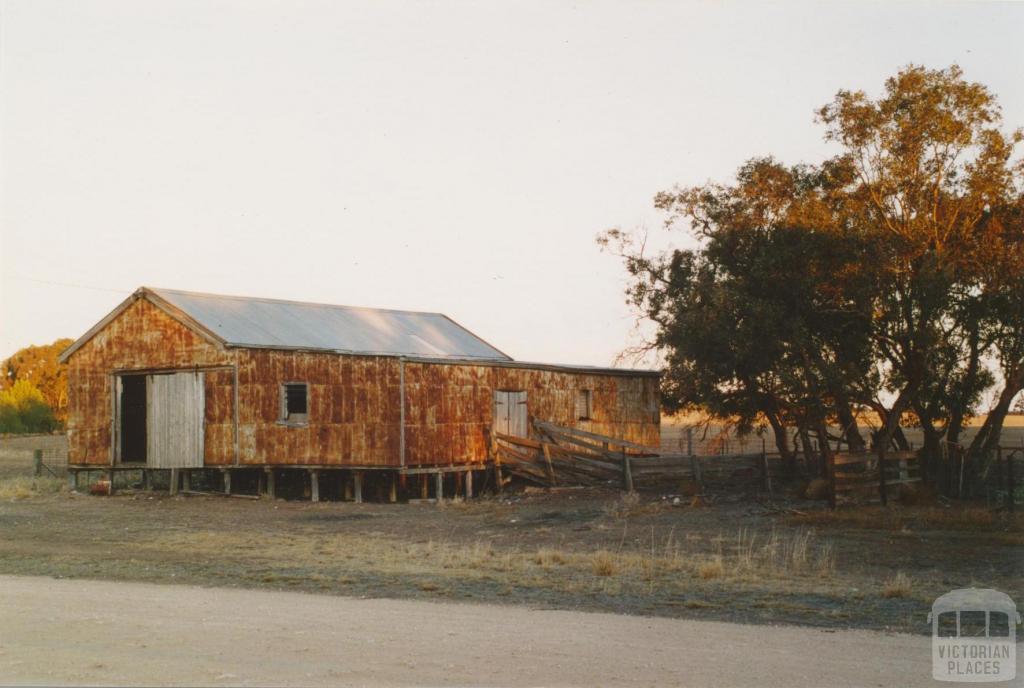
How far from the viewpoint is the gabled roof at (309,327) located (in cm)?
3303

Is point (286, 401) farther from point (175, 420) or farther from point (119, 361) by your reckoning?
point (119, 361)

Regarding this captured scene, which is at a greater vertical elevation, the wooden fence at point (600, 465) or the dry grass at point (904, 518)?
the wooden fence at point (600, 465)

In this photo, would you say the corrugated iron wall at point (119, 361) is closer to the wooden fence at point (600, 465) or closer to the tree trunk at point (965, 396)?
the wooden fence at point (600, 465)

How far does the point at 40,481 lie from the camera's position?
37.0 m

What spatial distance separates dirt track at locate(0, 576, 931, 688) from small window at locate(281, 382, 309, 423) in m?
18.7

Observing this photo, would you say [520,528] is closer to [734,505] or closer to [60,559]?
[734,505]

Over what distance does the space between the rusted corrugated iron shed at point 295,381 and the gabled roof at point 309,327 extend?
0.07 metres

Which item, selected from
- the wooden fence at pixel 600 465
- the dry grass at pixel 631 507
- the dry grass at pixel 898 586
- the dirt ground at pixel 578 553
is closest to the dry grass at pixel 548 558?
the dirt ground at pixel 578 553

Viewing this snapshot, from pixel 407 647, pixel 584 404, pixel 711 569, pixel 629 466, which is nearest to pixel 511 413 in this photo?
pixel 584 404

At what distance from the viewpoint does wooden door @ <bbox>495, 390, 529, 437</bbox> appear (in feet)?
114

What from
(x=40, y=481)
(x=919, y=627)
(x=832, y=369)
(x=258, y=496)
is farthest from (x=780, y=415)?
(x=40, y=481)

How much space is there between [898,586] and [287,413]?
2115 cm

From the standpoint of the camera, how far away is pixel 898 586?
47.0 feet

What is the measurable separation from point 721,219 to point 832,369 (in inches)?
202
